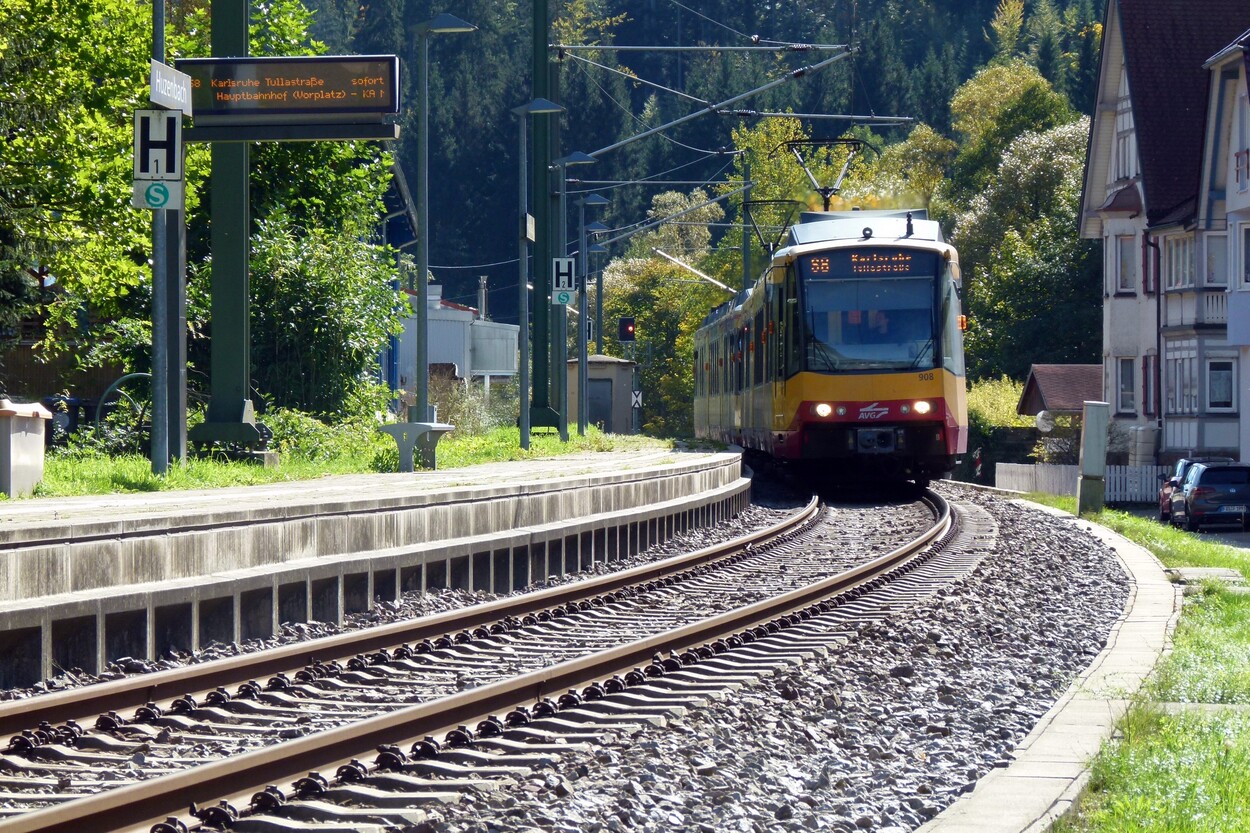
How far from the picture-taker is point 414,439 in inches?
883

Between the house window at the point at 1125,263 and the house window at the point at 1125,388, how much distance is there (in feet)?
7.05

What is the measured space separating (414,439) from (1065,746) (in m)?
15.8

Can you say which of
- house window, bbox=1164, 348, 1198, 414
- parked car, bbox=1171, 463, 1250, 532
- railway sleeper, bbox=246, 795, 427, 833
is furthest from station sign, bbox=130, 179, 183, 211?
house window, bbox=1164, 348, 1198, 414

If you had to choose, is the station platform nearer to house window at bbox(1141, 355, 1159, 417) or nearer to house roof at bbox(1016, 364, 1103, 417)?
house window at bbox(1141, 355, 1159, 417)

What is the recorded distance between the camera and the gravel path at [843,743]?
637 cm

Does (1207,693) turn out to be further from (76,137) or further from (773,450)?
(76,137)

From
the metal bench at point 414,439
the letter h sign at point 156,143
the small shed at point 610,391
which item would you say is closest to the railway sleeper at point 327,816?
the letter h sign at point 156,143

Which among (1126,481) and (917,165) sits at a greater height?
(917,165)

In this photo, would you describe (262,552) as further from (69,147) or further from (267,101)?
(69,147)

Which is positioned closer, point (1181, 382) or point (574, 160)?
point (574, 160)

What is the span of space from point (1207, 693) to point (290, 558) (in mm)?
6303

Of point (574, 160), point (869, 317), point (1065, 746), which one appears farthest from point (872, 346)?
point (1065, 746)

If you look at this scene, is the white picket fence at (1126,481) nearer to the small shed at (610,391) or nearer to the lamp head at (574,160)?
the lamp head at (574,160)

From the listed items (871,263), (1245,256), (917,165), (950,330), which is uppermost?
(917,165)
